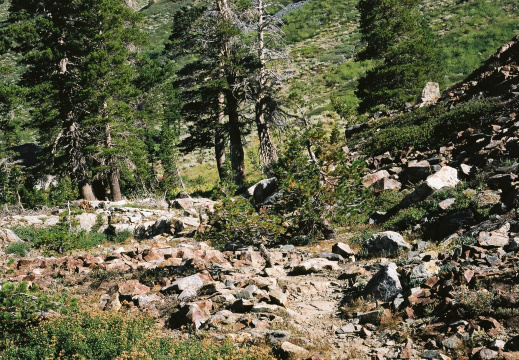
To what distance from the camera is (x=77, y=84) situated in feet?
66.3

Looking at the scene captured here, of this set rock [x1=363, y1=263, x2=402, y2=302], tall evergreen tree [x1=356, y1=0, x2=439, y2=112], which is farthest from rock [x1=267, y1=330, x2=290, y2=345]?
tall evergreen tree [x1=356, y1=0, x2=439, y2=112]

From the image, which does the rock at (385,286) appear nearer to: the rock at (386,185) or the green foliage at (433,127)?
the rock at (386,185)

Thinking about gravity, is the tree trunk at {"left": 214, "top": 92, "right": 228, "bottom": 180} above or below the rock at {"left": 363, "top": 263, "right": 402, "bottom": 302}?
above

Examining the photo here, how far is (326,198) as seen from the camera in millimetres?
10531

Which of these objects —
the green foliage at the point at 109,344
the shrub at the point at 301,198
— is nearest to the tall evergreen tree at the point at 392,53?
the shrub at the point at 301,198

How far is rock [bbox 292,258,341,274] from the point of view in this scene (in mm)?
8508

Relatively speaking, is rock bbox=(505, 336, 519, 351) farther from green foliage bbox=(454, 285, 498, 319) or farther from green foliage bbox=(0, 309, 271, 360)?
green foliage bbox=(0, 309, 271, 360)

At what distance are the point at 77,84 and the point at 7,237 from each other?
985cm

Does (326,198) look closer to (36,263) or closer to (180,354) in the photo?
(180,354)

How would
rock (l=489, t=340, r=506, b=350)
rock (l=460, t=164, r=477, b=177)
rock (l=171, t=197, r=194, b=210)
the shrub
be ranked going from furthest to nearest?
rock (l=171, t=197, r=194, b=210)
rock (l=460, t=164, r=477, b=177)
the shrub
rock (l=489, t=340, r=506, b=350)

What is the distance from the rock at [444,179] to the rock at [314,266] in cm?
413

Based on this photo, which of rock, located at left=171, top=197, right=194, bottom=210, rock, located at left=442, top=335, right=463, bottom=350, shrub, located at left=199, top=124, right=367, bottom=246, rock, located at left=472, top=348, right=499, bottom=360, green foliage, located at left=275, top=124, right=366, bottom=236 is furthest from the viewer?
rock, located at left=171, top=197, right=194, bottom=210

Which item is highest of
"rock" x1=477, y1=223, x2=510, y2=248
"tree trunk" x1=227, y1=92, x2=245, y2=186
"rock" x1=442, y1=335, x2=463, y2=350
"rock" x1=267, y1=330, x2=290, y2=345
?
"tree trunk" x1=227, y1=92, x2=245, y2=186

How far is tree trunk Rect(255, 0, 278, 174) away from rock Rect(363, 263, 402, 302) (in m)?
10.9
